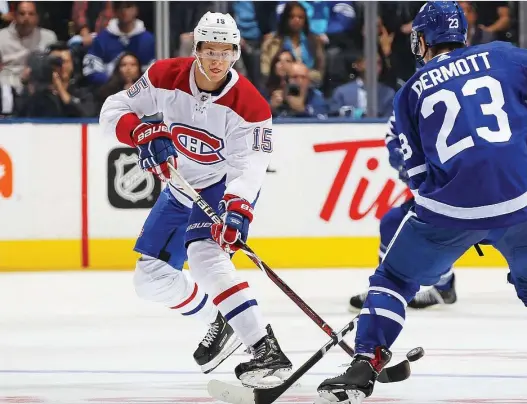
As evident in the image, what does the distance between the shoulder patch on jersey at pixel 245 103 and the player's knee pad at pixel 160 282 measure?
59 centimetres

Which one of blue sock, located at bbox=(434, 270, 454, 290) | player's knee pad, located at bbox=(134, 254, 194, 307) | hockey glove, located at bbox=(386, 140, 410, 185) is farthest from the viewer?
blue sock, located at bbox=(434, 270, 454, 290)

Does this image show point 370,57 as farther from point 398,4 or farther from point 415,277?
point 415,277

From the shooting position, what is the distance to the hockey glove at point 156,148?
3.71m

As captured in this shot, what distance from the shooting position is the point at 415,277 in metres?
2.96

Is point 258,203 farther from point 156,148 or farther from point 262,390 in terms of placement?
point 262,390

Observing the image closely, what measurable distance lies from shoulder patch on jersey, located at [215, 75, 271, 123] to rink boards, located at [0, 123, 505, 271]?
3.00 metres

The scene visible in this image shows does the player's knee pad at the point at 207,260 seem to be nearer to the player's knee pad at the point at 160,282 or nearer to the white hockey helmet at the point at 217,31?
the player's knee pad at the point at 160,282

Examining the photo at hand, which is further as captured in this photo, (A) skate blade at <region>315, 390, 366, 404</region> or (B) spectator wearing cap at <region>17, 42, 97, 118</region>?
(B) spectator wearing cap at <region>17, 42, 97, 118</region>

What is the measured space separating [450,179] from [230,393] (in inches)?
31.8

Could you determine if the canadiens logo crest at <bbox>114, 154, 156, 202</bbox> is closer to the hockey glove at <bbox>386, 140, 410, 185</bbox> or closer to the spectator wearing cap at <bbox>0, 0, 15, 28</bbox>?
the spectator wearing cap at <bbox>0, 0, 15, 28</bbox>

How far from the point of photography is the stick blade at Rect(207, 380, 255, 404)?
3.17 m

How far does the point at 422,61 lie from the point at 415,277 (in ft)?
2.08

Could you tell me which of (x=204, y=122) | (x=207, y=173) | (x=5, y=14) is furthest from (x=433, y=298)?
(x=5, y=14)

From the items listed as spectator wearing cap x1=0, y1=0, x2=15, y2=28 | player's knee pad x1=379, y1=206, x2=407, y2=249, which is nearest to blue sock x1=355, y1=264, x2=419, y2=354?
player's knee pad x1=379, y1=206, x2=407, y2=249
